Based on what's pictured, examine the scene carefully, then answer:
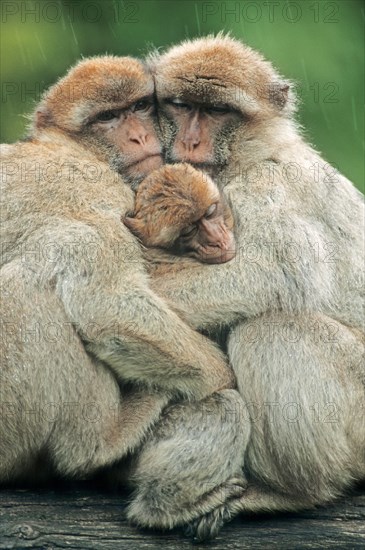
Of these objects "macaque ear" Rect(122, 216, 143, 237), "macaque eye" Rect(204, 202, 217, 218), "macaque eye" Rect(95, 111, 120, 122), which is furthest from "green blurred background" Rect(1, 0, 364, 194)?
"macaque ear" Rect(122, 216, 143, 237)

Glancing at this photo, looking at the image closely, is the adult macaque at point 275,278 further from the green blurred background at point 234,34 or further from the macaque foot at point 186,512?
the green blurred background at point 234,34

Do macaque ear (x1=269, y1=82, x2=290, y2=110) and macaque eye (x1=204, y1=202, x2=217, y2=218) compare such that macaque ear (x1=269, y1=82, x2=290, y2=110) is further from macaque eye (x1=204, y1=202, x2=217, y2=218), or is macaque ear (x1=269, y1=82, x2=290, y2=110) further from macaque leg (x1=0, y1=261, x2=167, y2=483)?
macaque leg (x1=0, y1=261, x2=167, y2=483)

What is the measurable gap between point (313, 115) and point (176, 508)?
825 centimetres

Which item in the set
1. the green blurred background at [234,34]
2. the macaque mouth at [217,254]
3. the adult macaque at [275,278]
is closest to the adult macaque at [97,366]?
the adult macaque at [275,278]

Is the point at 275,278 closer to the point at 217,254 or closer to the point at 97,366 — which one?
the point at 217,254

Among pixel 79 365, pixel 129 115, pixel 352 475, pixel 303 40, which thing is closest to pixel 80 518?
pixel 79 365

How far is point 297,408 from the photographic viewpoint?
25.3 feet

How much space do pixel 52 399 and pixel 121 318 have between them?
714mm

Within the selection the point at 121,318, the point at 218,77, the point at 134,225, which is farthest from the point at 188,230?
the point at 218,77

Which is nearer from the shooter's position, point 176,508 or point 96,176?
point 176,508

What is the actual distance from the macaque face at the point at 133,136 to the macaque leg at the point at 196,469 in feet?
5.91

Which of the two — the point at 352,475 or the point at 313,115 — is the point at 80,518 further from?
the point at 313,115

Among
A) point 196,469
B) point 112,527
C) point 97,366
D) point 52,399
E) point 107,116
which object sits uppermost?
point 107,116

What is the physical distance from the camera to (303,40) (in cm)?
1384
